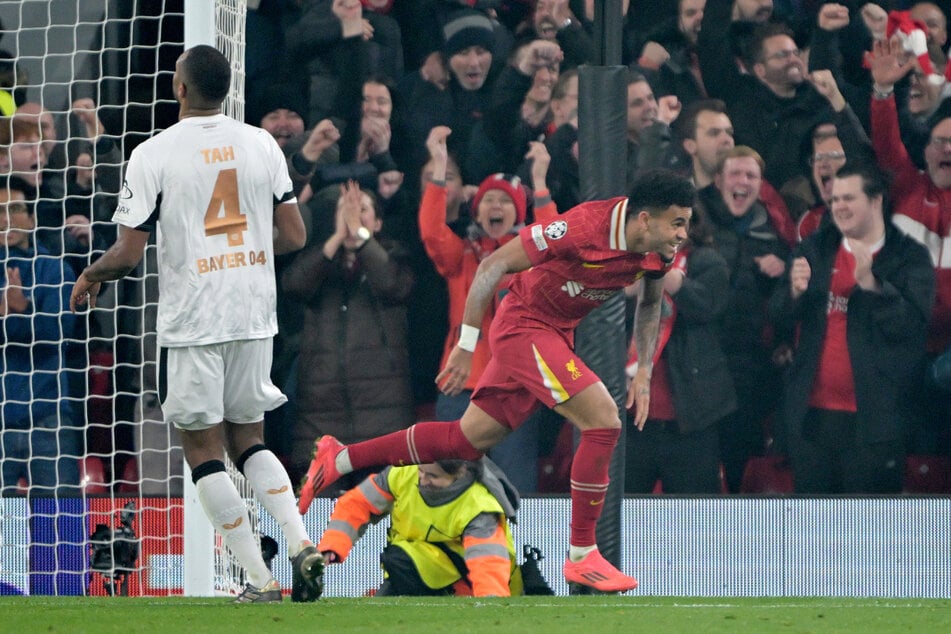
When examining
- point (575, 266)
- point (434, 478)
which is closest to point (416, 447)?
point (434, 478)

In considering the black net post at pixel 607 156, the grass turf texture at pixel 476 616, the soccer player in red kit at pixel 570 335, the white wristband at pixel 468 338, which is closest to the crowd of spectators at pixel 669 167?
the black net post at pixel 607 156

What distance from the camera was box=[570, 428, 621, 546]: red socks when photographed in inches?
215

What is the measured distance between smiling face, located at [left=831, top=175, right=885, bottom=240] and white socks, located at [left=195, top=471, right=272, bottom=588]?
150 inches

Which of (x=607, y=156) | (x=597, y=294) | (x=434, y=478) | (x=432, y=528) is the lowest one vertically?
(x=432, y=528)

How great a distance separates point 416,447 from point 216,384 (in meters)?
1.31

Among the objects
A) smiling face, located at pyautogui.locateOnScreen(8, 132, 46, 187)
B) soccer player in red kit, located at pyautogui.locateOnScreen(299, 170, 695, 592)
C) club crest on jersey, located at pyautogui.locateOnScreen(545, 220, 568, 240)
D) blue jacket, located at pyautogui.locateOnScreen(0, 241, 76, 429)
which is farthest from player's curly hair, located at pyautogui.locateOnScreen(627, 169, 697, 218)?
smiling face, located at pyautogui.locateOnScreen(8, 132, 46, 187)

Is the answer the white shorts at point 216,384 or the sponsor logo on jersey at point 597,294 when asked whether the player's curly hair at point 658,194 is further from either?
the white shorts at point 216,384

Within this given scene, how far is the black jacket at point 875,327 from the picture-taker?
24.4ft

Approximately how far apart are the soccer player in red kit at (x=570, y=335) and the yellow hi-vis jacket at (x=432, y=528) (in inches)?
21.0

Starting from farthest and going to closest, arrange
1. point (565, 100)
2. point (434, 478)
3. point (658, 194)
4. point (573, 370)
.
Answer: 1. point (565, 100)
2. point (434, 478)
3. point (573, 370)
4. point (658, 194)

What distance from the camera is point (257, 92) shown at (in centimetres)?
780

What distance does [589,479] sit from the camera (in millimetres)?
5516

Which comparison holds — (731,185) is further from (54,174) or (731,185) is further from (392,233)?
(54,174)

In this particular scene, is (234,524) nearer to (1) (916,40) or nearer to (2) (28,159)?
(2) (28,159)
